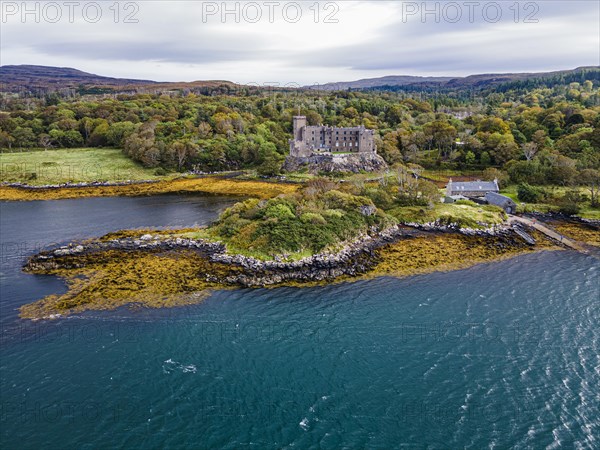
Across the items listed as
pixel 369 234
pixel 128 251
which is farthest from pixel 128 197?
pixel 369 234

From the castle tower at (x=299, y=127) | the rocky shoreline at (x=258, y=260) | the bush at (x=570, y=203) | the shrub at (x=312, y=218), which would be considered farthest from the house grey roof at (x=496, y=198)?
the castle tower at (x=299, y=127)

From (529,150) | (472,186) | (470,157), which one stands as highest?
(529,150)

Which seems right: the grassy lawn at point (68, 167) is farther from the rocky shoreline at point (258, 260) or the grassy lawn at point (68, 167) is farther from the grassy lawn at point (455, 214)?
the grassy lawn at point (455, 214)

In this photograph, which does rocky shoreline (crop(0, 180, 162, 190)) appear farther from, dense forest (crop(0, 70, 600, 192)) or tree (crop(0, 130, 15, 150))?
tree (crop(0, 130, 15, 150))

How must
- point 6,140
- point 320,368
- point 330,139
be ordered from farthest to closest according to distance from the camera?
point 6,140
point 330,139
point 320,368

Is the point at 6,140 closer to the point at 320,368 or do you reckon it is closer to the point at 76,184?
the point at 76,184

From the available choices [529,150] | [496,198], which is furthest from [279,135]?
[496,198]

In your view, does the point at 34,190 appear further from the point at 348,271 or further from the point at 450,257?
the point at 450,257

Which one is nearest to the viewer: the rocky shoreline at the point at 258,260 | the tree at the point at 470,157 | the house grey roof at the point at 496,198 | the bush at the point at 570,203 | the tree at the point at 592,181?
the rocky shoreline at the point at 258,260
